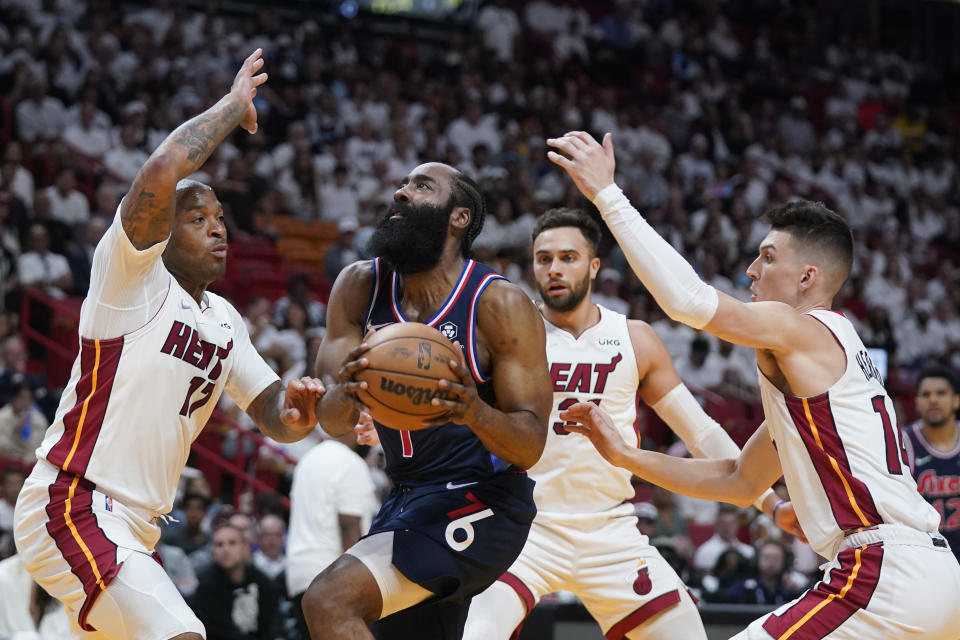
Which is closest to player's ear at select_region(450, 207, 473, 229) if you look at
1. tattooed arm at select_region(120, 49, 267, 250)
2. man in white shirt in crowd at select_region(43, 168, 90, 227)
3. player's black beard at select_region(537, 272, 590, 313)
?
tattooed arm at select_region(120, 49, 267, 250)

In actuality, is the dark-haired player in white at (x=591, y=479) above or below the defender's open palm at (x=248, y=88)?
below

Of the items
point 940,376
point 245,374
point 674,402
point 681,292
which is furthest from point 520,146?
point 681,292

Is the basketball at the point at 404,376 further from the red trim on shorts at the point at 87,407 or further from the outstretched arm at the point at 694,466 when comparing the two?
the red trim on shorts at the point at 87,407

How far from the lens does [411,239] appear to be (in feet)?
15.2

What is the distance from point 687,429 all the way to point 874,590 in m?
1.91

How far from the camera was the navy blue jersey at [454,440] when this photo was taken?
4.52m

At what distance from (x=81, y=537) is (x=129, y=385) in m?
0.60

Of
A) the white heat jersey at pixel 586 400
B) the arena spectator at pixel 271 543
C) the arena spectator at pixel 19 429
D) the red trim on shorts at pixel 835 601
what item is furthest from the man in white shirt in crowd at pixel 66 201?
the red trim on shorts at pixel 835 601

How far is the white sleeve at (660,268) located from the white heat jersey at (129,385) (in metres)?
1.71

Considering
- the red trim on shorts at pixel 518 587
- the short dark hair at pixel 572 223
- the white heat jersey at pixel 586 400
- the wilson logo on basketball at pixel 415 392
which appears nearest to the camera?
the wilson logo on basketball at pixel 415 392

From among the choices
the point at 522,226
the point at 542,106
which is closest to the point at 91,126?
Answer: the point at 522,226

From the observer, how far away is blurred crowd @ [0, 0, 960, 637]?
12.0 m

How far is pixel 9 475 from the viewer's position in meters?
9.35

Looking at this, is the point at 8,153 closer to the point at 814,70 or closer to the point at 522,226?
the point at 522,226
